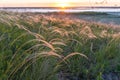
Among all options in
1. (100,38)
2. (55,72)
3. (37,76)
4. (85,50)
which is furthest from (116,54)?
(37,76)

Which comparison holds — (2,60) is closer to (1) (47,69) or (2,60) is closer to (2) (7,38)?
(1) (47,69)

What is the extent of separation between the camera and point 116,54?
6738mm

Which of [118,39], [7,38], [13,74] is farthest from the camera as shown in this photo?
[118,39]

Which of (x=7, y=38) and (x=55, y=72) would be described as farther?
(x=7, y=38)

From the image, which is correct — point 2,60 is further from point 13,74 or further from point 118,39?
point 118,39

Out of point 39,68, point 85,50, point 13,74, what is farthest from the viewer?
point 85,50

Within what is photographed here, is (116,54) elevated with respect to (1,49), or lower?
lower

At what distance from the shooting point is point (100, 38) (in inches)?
306

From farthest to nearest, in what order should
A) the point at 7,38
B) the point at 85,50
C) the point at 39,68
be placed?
the point at 85,50, the point at 7,38, the point at 39,68

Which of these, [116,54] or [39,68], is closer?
[39,68]

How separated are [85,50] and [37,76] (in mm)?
1723

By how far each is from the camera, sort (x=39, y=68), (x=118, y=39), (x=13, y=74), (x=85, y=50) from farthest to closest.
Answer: (x=118, y=39), (x=85, y=50), (x=39, y=68), (x=13, y=74)

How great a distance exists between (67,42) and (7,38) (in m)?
1.34

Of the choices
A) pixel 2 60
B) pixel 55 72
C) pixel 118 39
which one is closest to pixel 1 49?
pixel 2 60
